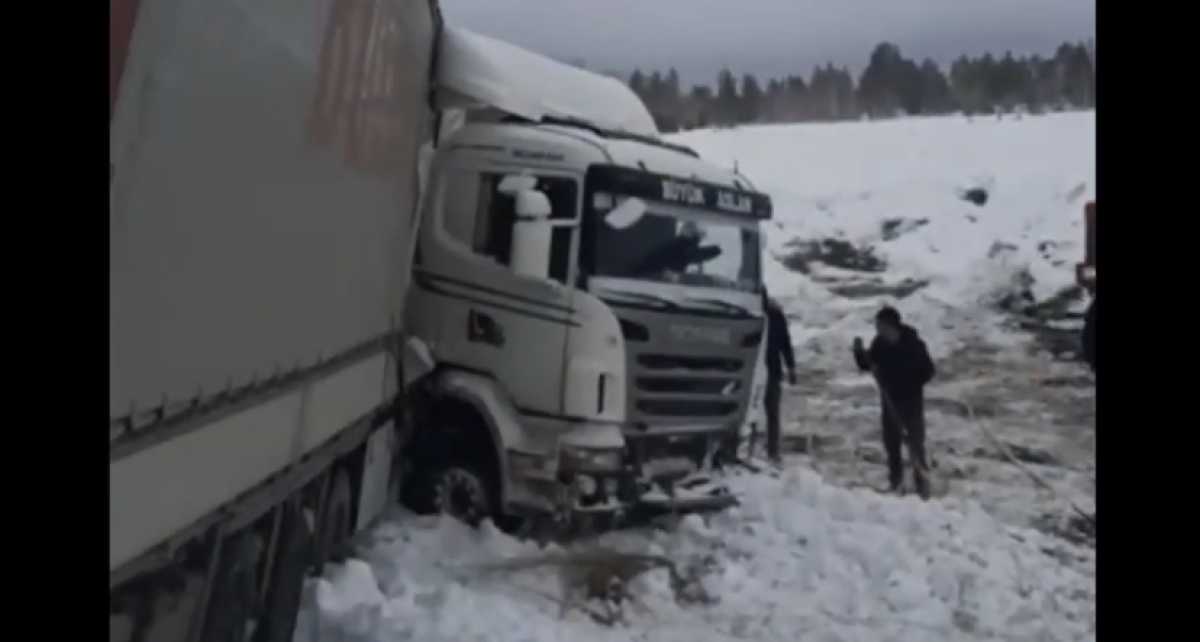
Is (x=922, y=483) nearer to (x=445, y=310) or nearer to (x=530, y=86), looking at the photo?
(x=445, y=310)

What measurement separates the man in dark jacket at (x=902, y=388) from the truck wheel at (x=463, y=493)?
0.79m

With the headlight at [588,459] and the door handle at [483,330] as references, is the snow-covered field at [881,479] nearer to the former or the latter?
the headlight at [588,459]

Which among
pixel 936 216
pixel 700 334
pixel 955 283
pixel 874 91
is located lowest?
pixel 700 334

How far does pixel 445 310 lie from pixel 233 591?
33.6 inches

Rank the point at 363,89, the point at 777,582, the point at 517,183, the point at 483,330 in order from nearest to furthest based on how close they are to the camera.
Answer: the point at 363,89 < the point at 777,582 < the point at 483,330 < the point at 517,183

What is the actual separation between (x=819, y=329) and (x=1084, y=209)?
543 mm

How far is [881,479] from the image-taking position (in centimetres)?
280

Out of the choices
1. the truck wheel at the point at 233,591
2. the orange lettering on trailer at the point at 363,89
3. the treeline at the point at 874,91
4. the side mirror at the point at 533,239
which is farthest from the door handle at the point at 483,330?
the truck wheel at the point at 233,591

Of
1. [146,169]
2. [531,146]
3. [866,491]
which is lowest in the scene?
[866,491]

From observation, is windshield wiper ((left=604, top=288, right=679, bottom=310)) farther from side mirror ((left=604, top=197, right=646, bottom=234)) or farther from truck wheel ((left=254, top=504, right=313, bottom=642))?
truck wheel ((left=254, top=504, right=313, bottom=642))

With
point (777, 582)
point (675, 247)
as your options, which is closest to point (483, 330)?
point (675, 247)
